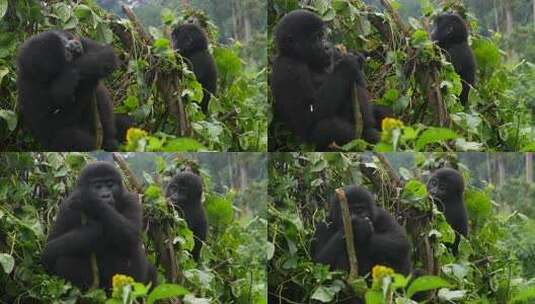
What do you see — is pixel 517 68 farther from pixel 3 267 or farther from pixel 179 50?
pixel 3 267

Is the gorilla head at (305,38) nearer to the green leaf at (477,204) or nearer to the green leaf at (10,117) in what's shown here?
the green leaf at (477,204)

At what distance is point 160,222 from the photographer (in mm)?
4402

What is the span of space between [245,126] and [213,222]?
0.42m

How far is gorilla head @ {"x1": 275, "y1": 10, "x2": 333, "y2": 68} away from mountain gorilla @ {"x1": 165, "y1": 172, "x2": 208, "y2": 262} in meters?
0.65

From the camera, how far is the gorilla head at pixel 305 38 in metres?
4.36

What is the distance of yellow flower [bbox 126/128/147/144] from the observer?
166 inches

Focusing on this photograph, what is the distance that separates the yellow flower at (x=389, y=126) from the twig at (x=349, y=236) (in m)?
0.29

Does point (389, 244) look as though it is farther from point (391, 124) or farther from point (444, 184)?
point (391, 124)

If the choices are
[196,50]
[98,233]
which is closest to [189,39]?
[196,50]

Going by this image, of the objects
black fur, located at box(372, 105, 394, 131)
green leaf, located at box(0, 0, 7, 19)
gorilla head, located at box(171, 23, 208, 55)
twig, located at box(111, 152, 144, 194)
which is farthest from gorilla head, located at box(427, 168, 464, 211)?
green leaf, located at box(0, 0, 7, 19)

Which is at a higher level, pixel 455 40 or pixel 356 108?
pixel 455 40

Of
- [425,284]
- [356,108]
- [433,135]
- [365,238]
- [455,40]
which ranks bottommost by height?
[425,284]

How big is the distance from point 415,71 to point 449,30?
22 cm

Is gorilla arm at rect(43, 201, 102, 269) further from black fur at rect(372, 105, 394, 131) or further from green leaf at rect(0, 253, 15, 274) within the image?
black fur at rect(372, 105, 394, 131)
